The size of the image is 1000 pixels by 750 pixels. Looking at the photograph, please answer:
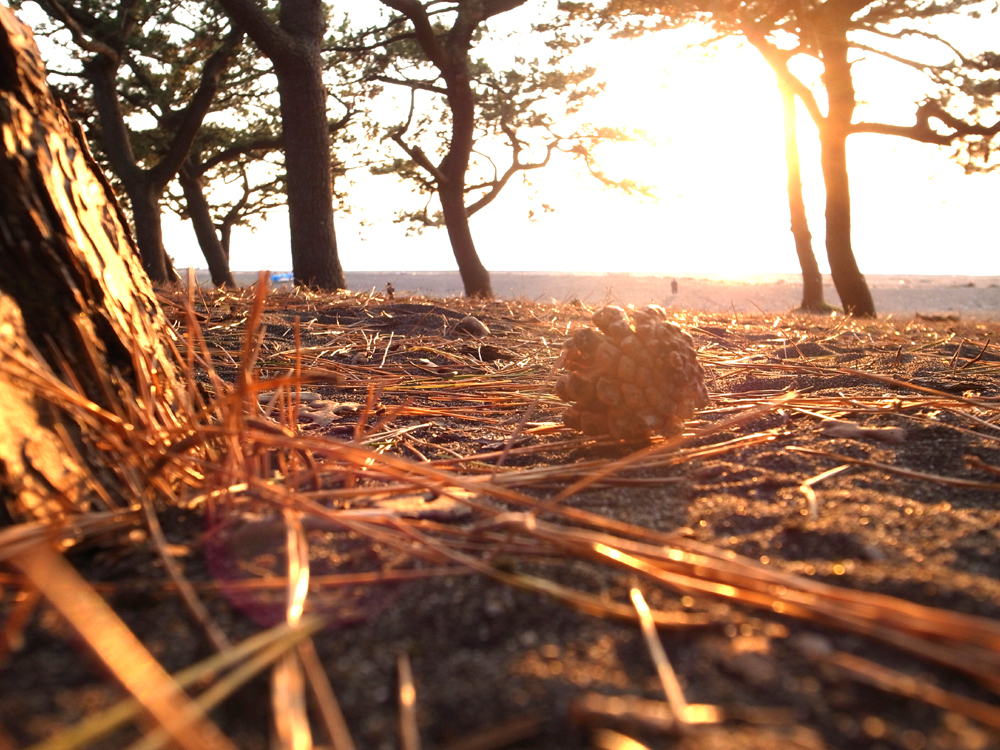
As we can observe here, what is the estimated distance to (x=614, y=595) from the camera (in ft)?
2.39

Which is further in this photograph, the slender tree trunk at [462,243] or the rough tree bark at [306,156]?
the slender tree trunk at [462,243]

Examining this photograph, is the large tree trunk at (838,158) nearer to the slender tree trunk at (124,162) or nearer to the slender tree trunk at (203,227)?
the slender tree trunk at (124,162)

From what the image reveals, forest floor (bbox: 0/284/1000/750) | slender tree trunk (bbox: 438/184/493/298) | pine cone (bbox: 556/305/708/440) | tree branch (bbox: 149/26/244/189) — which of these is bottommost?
forest floor (bbox: 0/284/1000/750)

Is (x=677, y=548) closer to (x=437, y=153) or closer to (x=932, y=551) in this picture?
(x=932, y=551)

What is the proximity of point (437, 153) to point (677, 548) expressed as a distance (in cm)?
1377

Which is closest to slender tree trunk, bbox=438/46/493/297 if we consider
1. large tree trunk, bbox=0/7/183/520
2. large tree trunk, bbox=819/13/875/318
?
large tree trunk, bbox=819/13/875/318

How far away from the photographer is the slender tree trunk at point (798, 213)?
924 centimetres

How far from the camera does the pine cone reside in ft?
4.72

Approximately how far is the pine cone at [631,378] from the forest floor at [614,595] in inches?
2.7

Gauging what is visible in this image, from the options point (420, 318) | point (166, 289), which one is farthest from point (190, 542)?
point (166, 289)

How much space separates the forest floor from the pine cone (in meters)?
0.07

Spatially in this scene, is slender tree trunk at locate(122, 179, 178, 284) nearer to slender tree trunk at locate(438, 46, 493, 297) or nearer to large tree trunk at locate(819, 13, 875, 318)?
slender tree trunk at locate(438, 46, 493, 297)

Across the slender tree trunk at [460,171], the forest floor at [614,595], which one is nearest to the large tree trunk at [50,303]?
the forest floor at [614,595]

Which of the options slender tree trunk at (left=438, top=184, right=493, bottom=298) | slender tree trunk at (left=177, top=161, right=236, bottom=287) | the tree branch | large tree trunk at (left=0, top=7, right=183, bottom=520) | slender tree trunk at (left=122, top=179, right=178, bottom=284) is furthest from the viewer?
slender tree trunk at (left=177, top=161, right=236, bottom=287)
